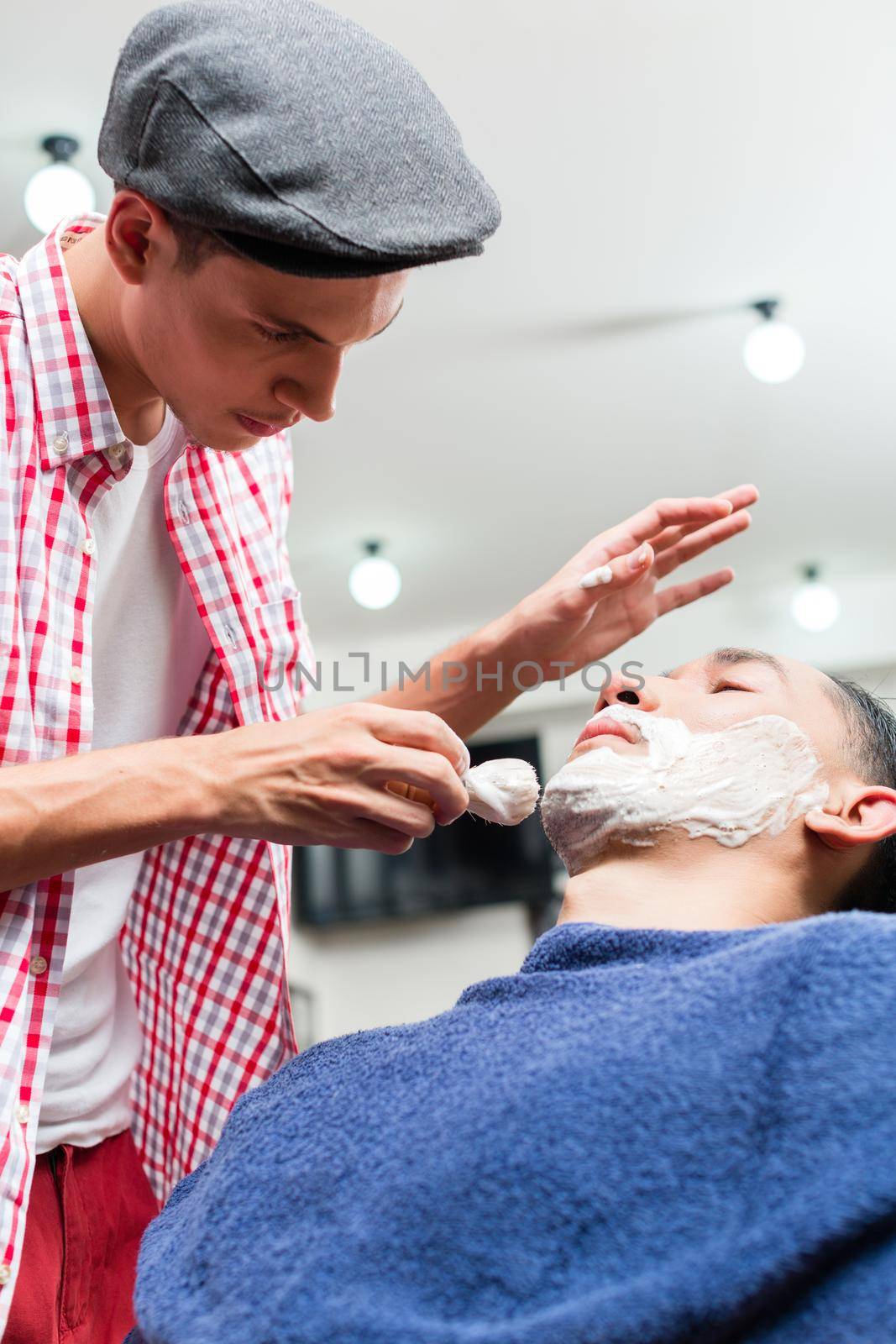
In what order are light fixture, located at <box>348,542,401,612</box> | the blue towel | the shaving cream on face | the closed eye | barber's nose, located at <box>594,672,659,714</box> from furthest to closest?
1. light fixture, located at <box>348,542,401,612</box>
2. barber's nose, located at <box>594,672,659,714</box>
3. the shaving cream on face
4. the closed eye
5. the blue towel

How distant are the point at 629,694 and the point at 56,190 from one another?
2308 mm

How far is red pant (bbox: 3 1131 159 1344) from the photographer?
1254 millimetres

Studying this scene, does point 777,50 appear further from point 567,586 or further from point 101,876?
point 101,876

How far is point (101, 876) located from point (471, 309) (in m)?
2.84

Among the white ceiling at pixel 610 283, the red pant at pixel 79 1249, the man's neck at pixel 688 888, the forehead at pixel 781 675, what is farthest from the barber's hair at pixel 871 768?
→ the white ceiling at pixel 610 283

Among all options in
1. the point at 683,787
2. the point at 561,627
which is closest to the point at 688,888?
the point at 683,787

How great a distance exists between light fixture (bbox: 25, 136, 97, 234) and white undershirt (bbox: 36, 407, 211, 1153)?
1.93 m

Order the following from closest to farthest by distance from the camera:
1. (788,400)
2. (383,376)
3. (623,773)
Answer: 1. (623,773)
2. (383,376)
3. (788,400)

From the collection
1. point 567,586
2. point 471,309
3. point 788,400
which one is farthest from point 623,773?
point 788,400

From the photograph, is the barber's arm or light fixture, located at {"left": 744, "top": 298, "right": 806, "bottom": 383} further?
light fixture, located at {"left": 744, "top": 298, "right": 806, "bottom": 383}

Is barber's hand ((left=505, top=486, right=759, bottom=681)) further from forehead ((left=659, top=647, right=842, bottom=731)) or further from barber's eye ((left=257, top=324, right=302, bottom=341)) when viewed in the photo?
barber's eye ((left=257, top=324, right=302, bottom=341))

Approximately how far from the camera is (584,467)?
496cm

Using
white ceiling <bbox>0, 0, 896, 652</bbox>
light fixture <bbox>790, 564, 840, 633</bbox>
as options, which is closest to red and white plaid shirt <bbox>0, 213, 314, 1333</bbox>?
white ceiling <bbox>0, 0, 896, 652</bbox>

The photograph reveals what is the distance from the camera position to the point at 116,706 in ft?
4.68
